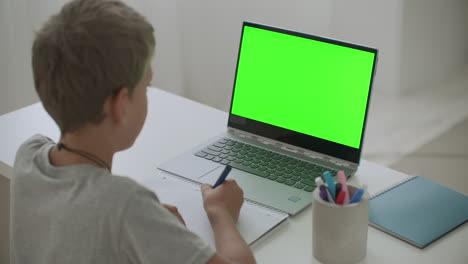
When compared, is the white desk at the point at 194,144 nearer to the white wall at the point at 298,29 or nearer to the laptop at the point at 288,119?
the laptop at the point at 288,119

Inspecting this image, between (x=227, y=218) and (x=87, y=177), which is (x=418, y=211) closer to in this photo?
(x=227, y=218)

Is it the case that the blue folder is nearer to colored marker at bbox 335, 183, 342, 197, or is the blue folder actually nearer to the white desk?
the white desk

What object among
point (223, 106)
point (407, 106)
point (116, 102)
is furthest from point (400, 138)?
point (116, 102)

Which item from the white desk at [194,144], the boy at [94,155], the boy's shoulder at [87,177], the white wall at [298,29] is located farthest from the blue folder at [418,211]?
the white wall at [298,29]

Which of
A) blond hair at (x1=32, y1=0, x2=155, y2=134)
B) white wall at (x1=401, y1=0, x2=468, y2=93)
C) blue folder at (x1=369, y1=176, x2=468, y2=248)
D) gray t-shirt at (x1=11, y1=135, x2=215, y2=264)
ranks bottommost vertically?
white wall at (x1=401, y1=0, x2=468, y2=93)

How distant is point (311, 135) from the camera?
145 centimetres

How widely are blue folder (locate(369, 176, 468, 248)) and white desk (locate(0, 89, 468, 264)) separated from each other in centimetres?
1

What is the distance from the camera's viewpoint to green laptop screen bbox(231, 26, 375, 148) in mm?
1377

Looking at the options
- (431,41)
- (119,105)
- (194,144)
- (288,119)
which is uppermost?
(119,105)

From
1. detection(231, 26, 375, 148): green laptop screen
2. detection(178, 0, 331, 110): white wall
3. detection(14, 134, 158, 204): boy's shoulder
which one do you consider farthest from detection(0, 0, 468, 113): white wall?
detection(14, 134, 158, 204): boy's shoulder

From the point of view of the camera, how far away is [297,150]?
147cm

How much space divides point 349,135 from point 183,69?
5.72 feet

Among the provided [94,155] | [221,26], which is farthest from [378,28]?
[94,155]

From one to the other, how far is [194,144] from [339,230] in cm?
52
